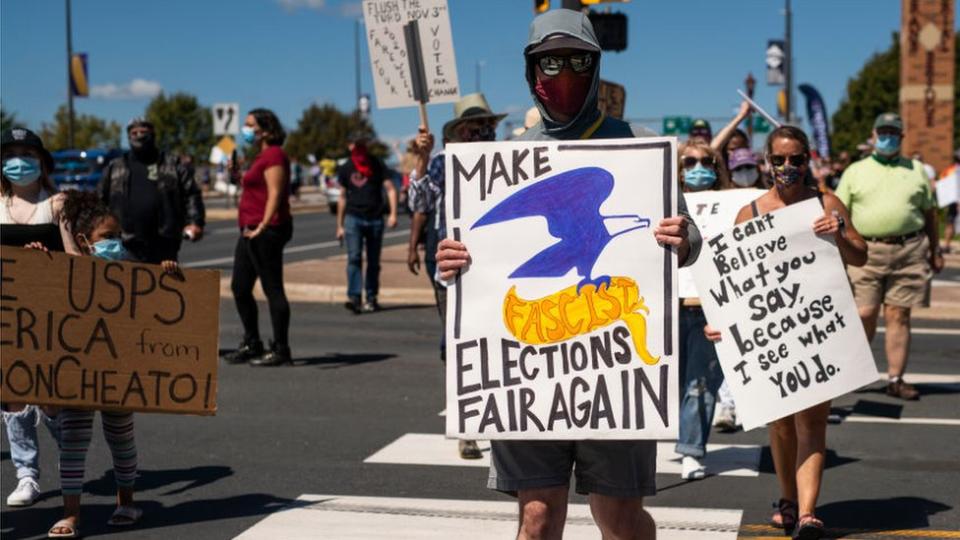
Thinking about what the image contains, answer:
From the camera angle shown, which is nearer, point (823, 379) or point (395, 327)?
point (823, 379)

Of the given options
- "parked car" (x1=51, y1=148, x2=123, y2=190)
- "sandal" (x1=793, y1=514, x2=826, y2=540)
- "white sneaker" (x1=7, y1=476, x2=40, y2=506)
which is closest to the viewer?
"sandal" (x1=793, y1=514, x2=826, y2=540)

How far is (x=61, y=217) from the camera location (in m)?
6.37

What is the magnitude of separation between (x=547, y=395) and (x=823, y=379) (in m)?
2.07

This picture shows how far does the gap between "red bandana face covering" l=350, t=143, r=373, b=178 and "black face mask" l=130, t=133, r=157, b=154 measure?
4.50 metres

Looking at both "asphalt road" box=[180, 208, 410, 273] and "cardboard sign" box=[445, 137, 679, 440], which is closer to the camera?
"cardboard sign" box=[445, 137, 679, 440]

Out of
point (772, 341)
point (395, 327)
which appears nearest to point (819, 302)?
point (772, 341)

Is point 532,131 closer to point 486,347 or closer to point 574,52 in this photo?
point 574,52

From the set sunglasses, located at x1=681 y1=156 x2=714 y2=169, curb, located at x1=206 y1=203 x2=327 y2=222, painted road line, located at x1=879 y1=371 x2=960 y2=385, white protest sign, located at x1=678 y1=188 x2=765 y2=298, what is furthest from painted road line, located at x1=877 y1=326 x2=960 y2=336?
curb, located at x1=206 y1=203 x2=327 y2=222

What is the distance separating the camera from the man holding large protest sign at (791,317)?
5832mm

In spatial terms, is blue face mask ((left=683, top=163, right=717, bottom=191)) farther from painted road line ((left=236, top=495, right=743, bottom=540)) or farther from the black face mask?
the black face mask

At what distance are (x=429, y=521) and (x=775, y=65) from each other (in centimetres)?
3568

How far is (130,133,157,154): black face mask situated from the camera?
9953 millimetres

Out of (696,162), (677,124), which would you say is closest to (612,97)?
(696,162)

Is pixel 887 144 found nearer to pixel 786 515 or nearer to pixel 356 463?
pixel 786 515
